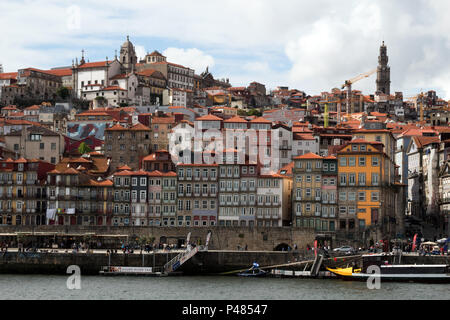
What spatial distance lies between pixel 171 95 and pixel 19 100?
35755 mm

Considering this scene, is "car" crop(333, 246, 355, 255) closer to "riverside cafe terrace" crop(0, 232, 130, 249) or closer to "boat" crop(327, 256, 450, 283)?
"boat" crop(327, 256, 450, 283)

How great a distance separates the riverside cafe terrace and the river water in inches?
446

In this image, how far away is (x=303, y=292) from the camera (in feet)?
177

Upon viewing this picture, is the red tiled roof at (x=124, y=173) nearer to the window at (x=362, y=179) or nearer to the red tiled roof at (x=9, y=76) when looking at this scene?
the window at (x=362, y=179)

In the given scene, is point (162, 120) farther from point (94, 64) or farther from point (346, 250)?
point (94, 64)

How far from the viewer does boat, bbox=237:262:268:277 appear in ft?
215

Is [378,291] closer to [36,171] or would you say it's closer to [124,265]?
[124,265]

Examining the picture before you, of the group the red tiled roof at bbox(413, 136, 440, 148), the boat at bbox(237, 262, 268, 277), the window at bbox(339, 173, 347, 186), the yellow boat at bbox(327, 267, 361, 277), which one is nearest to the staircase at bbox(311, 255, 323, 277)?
the yellow boat at bbox(327, 267, 361, 277)

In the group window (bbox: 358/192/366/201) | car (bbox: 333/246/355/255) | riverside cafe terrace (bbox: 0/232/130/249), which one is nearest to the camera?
car (bbox: 333/246/355/255)

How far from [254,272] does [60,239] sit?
22.4 metres

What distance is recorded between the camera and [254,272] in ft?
216

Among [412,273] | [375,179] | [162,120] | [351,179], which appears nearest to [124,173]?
[162,120]

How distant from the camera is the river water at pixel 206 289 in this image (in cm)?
5135

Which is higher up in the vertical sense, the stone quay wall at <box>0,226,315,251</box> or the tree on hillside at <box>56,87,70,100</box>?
the tree on hillside at <box>56,87,70,100</box>
